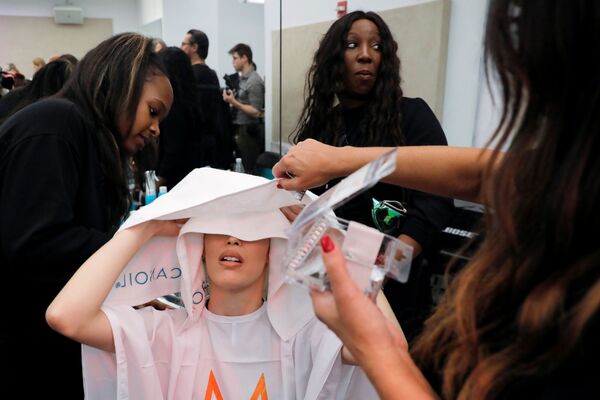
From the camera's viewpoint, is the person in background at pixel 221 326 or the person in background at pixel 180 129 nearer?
the person in background at pixel 221 326

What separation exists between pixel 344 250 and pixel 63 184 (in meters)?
0.82

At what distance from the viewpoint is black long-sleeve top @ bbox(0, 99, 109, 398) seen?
1153 mm

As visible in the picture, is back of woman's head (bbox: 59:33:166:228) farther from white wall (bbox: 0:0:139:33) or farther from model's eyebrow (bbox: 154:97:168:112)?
white wall (bbox: 0:0:139:33)

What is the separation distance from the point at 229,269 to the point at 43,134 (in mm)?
561

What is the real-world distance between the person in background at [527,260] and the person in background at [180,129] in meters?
2.44

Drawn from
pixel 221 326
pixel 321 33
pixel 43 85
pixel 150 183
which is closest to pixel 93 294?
pixel 221 326

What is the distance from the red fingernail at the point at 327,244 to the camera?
2.10 feet

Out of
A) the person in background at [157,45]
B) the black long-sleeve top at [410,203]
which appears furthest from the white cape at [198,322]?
the person in background at [157,45]

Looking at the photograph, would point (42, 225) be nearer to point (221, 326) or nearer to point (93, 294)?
point (93, 294)

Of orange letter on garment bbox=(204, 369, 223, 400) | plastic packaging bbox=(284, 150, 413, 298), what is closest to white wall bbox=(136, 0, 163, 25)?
orange letter on garment bbox=(204, 369, 223, 400)

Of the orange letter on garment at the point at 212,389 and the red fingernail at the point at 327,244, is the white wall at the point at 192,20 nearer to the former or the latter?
the orange letter on garment at the point at 212,389

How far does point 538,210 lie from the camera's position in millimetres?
558

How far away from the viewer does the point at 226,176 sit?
1.23 metres

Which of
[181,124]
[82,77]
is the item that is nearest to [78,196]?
[82,77]
